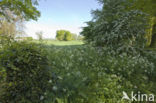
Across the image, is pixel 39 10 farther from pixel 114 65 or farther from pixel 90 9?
pixel 114 65

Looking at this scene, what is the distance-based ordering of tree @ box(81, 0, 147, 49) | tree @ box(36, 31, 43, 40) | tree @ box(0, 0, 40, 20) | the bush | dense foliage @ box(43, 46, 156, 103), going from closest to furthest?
the bush, dense foliage @ box(43, 46, 156, 103), tree @ box(36, 31, 43, 40), tree @ box(81, 0, 147, 49), tree @ box(0, 0, 40, 20)

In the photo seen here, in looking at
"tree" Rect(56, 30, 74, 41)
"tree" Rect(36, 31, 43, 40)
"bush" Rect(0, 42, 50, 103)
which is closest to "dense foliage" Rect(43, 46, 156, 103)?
"bush" Rect(0, 42, 50, 103)

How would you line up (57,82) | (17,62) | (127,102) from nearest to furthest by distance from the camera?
(17,62) < (57,82) < (127,102)

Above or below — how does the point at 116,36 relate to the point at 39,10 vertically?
below

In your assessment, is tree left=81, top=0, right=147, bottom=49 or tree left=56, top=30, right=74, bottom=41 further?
tree left=56, top=30, right=74, bottom=41

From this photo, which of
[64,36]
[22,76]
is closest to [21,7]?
[22,76]

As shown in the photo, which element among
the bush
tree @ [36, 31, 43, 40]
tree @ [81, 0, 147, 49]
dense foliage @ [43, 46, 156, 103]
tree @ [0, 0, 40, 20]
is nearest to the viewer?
the bush

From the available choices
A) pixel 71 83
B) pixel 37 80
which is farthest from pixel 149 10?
pixel 37 80

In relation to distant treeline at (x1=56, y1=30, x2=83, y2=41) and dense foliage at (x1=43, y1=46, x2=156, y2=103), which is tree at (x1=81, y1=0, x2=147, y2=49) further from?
distant treeline at (x1=56, y1=30, x2=83, y2=41)

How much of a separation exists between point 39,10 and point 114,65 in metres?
7.40

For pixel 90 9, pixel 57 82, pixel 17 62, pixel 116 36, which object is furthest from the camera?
pixel 90 9

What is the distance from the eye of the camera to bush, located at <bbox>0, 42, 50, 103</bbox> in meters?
1.38

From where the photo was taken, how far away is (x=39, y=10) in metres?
7.33

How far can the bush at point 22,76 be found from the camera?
1376mm
